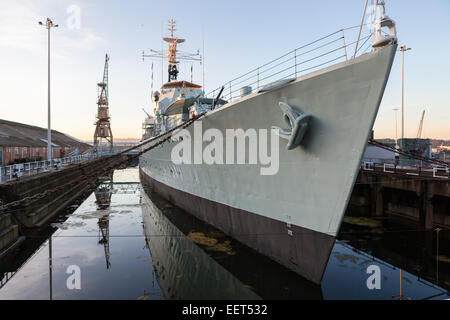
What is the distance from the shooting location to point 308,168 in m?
5.85

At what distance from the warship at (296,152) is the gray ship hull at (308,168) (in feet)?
0.06

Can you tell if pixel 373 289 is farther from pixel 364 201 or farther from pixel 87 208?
pixel 87 208

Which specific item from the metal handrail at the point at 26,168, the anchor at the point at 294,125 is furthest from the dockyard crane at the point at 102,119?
the anchor at the point at 294,125

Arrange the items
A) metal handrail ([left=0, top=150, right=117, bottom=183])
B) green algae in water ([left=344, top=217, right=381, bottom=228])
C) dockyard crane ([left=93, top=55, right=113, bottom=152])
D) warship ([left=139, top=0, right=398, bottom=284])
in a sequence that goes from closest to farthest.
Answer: warship ([left=139, top=0, right=398, bottom=284]) → metal handrail ([left=0, top=150, right=117, bottom=183]) → green algae in water ([left=344, top=217, right=381, bottom=228]) → dockyard crane ([left=93, top=55, right=113, bottom=152])

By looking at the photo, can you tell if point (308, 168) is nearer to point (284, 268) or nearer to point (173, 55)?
point (284, 268)

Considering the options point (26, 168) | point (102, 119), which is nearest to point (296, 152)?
point (26, 168)

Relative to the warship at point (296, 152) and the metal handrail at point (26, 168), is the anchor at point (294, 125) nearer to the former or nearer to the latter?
the warship at point (296, 152)

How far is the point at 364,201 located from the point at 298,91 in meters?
11.9

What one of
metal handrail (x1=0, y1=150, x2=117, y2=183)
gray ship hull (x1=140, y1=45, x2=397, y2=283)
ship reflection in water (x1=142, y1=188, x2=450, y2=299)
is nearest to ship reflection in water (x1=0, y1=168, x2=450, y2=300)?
ship reflection in water (x1=142, y1=188, x2=450, y2=299)

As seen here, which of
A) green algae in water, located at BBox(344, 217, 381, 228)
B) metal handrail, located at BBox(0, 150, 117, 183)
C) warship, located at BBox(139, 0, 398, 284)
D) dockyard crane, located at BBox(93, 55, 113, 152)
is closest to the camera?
warship, located at BBox(139, 0, 398, 284)

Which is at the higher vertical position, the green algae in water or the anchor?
the anchor

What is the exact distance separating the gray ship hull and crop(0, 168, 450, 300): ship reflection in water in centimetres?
71

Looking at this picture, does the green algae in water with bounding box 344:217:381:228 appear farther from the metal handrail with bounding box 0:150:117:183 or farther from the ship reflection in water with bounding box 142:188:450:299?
the metal handrail with bounding box 0:150:117:183

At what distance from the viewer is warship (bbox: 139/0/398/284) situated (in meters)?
4.93
